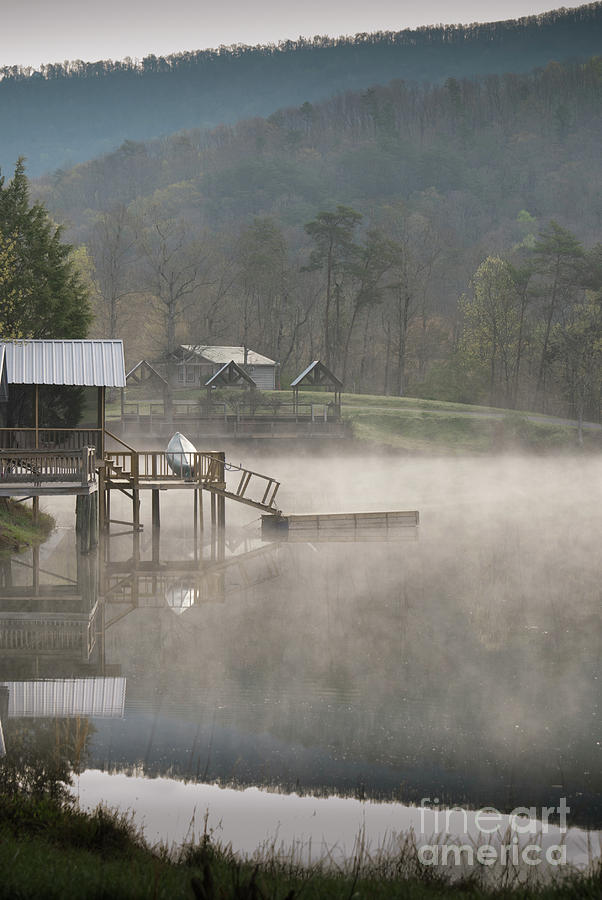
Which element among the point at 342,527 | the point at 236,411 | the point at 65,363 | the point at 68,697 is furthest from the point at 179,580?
the point at 236,411

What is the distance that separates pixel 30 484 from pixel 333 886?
20537 mm

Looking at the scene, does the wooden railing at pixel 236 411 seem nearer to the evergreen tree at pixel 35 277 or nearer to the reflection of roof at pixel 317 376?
the reflection of roof at pixel 317 376

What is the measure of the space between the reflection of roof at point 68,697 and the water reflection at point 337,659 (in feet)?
0.96

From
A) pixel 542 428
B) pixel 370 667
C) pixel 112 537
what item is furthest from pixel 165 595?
pixel 542 428

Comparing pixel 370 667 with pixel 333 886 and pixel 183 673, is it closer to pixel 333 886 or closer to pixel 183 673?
pixel 183 673

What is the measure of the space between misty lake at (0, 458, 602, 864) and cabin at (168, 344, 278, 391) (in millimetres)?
49815

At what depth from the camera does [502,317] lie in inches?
3501

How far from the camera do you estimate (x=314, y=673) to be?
55.9ft

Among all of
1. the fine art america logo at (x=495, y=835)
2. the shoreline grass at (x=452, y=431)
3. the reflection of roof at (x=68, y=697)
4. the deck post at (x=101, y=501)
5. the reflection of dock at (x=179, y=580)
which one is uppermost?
the shoreline grass at (x=452, y=431)

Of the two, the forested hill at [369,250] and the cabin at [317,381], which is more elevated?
the forested hill at [369,250]

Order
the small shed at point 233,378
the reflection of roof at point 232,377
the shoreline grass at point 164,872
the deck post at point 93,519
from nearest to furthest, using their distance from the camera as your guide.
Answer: the shoreline grass at point 164,872, the deck post at point 93,519, the small shed at point 233,378, the reflection of roof at point 232,377

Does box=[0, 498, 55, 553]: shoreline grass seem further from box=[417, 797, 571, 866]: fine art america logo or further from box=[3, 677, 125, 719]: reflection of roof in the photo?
box=[417, 797, 571, 866]: fine art america logo

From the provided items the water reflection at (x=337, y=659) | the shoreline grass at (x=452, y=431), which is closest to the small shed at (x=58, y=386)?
the water reflection at (x=337, y=659)

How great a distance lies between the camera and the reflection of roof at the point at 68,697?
571 inches
